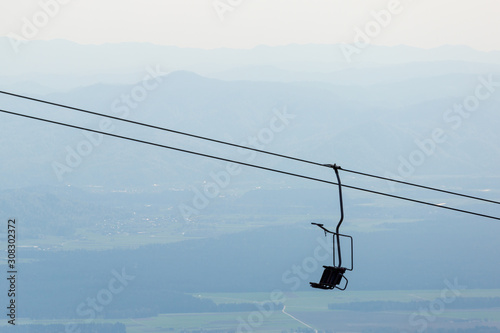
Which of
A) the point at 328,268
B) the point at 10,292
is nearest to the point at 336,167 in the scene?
the point at 328,268

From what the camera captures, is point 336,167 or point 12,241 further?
point 12,241

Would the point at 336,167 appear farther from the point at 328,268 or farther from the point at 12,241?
the point at 12,241

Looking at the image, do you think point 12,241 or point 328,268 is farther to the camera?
point 12,241

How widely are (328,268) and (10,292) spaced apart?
24.2m

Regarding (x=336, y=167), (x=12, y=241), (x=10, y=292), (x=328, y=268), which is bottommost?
(x=328, y=268)

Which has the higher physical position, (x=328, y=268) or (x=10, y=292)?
(x=10, y=292)

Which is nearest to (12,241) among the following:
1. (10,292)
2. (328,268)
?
(10,292)

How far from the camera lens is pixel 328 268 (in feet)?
65.7

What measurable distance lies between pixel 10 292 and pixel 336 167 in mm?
25053

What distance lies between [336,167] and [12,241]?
2607 centimetres

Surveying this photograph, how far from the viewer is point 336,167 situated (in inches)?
771

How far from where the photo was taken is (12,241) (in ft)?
137

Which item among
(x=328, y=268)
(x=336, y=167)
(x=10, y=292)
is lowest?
(x=328, y=268)

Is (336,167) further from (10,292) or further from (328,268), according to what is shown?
(10,292)
